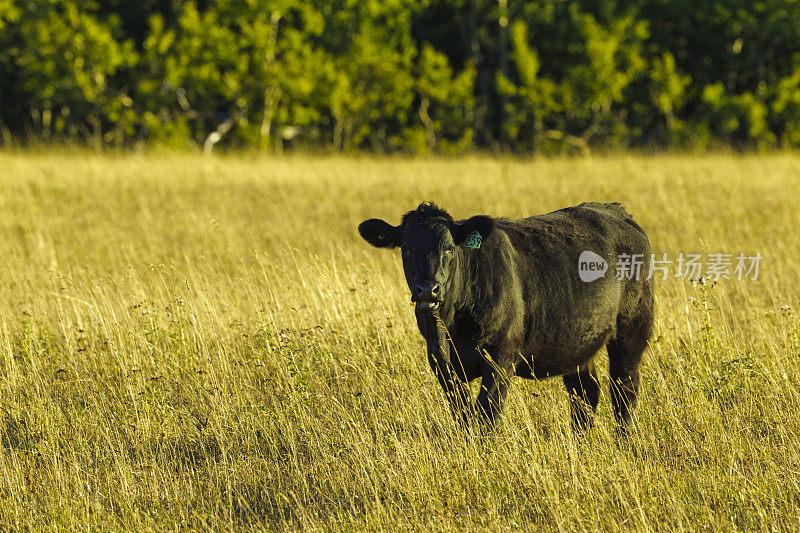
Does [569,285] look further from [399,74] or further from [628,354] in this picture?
[399,74]

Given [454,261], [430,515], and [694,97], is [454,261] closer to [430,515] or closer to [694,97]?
[430,515]

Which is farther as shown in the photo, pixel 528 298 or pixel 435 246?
pixel 528 298

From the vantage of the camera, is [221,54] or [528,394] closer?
[528,394]

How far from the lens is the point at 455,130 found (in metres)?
35.2

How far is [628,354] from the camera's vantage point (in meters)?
6.31

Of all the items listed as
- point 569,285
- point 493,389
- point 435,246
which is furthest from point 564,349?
point 435,246

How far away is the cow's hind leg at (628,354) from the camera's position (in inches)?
246

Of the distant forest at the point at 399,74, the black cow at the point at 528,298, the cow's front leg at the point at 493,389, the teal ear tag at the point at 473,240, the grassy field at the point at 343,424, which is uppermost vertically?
the distant forest at the point at 399,74

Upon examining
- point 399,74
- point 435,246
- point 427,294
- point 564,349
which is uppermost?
point 399,74

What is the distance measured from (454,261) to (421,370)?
69.3 inches

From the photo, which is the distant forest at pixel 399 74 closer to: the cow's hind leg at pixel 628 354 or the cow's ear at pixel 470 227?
the cow's hind leg at pixel 628 354

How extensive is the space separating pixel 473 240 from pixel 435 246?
1.10ft

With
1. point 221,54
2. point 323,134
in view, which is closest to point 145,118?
point 221,54

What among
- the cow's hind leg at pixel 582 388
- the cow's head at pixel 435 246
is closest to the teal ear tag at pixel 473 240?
the cow's head at pixel 435 246
